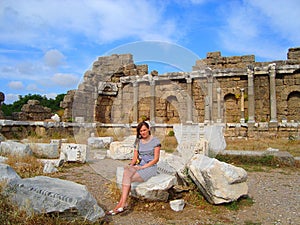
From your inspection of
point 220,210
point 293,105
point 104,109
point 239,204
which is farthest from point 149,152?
point 104,109

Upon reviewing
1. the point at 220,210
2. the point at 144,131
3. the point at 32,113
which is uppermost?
the point at 32,113

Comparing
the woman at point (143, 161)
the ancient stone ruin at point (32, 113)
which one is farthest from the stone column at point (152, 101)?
the woman at point (143, 161)

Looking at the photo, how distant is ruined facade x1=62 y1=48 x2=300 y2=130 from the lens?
1513 centimetres

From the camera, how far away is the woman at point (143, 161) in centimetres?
425

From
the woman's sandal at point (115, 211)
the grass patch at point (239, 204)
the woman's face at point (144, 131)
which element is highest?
the woman's face at point (144, 131)

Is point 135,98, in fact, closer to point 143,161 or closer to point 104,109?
point 104,109

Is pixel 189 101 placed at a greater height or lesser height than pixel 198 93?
lesser

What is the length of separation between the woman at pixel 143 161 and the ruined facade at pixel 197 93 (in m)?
11.4

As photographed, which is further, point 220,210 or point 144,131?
point 144,131

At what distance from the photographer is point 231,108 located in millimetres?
16203

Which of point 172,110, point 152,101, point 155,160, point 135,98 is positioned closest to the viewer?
point 155,160

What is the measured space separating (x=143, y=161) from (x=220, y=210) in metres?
1.43

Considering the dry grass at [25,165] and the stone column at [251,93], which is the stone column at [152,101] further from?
the dry grass at [25,165]

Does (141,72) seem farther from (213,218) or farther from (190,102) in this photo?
(213,218)
